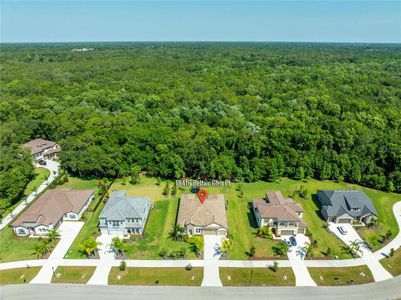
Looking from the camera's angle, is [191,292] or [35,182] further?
[35,182]

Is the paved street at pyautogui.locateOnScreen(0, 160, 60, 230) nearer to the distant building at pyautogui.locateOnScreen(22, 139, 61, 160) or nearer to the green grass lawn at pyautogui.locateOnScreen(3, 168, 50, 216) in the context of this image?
the green grass lawn at pyautogui.locateOnScreen(3, 168, 50, 216)

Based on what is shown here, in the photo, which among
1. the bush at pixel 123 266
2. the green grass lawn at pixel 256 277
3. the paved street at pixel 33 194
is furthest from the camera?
the paved street at pixel 33 194

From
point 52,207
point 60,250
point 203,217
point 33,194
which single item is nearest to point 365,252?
point 203,217

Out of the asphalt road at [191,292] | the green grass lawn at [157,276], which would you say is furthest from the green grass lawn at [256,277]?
the green grass lawn at [157,276]

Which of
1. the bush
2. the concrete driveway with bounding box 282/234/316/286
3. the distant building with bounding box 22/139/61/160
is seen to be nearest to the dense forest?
the distant building with bounding box 22/139/61/160

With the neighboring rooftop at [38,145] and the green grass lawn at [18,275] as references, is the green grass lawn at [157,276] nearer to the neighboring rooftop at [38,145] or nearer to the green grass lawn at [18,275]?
the green grass lawn at [18,275]

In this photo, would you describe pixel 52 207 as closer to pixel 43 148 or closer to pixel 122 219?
pixel 122 219
